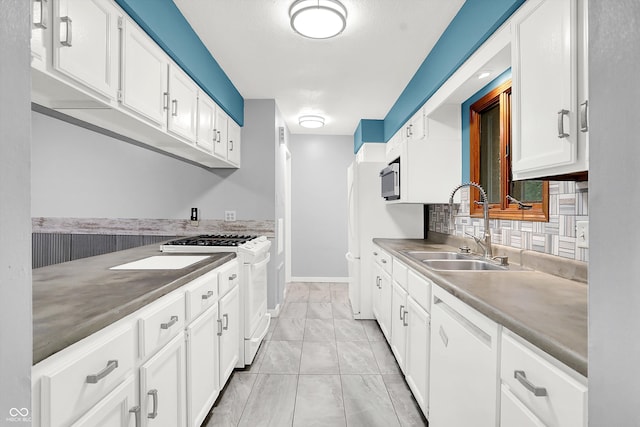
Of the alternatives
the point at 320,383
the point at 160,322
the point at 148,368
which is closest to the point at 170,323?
the point at 160,322

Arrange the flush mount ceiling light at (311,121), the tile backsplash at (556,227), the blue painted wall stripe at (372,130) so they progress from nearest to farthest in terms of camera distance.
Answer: the tile backsplash at (556,227) → the flush mount ceiling light at (311,121) → the blue painted wall stripe at (372,130)

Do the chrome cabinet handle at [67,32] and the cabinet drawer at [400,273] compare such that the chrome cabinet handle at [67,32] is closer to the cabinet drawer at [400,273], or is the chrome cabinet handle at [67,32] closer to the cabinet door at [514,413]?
the cabinet door at [514,413]

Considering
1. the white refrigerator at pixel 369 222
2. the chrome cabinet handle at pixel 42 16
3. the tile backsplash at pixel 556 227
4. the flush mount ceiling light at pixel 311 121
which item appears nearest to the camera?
the chrome cabinet handle at pixel 42 16

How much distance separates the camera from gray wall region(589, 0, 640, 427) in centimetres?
39

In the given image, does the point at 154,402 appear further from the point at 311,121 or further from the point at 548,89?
the point at 311,121

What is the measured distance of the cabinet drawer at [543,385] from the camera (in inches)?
29.6

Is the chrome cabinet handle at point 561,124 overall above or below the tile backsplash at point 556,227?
above

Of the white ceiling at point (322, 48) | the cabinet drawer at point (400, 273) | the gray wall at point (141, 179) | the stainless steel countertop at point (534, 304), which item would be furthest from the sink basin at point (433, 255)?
the gray wall at point (141, 179)

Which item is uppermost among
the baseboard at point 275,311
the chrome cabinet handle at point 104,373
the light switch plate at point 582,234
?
the light switch plate at point 582,234

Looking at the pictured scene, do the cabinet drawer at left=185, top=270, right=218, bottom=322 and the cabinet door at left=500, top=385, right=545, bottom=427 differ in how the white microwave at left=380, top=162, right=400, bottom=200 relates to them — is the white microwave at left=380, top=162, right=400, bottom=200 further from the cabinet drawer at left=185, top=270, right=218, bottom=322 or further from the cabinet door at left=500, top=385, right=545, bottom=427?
the cabinet door at left=500, top=385, right=545, bottom=427

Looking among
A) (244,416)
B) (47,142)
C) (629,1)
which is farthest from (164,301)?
(47,142)

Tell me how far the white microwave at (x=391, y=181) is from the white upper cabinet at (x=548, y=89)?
1.48m

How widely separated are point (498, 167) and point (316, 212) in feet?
11.3

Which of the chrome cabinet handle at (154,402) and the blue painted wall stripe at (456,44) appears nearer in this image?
the chrome cabinet handle at (154,402)
